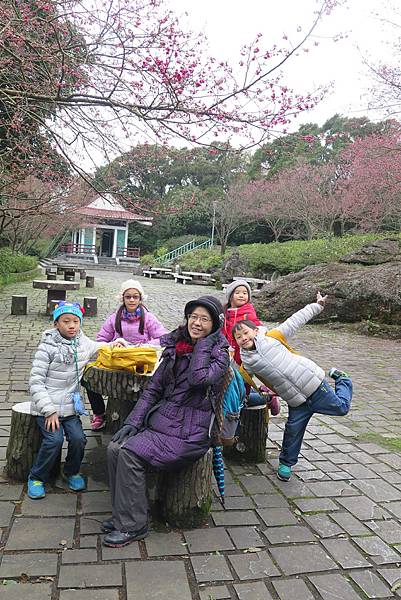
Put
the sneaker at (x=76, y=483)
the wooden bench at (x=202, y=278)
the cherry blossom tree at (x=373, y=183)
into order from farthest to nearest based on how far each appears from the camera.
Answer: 1. the wooden bench at (x=202, y=278)
2. the cherry blossom tree at (x=373, y=183)
3. the sneaker at (x=76, y=483)

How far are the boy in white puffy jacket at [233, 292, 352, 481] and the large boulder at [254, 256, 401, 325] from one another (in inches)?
334

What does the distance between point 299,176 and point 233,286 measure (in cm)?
2281

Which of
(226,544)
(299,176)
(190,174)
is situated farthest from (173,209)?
(190,174)

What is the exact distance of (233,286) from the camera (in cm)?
488

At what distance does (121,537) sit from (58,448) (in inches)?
30.7

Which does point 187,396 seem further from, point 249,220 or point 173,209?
point 249,220

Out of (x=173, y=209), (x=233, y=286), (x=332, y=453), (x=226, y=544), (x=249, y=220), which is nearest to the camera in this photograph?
(x=226, y=544)

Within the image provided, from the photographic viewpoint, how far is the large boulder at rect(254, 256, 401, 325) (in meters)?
11.6

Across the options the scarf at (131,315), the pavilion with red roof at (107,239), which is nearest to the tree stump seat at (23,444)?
the scarf at (131,315)

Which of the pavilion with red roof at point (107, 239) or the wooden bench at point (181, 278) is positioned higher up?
the pavilion with red roof at point (107, 239)

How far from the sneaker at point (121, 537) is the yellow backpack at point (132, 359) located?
1.02 metres

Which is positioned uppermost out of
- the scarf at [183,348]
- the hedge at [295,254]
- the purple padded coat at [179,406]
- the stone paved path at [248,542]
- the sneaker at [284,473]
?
the hedge at [295,254]

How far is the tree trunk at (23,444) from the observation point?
11.0ft

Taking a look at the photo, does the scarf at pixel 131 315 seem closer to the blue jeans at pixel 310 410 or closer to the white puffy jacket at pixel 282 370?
the white puffy jacket at pixel 282 370
